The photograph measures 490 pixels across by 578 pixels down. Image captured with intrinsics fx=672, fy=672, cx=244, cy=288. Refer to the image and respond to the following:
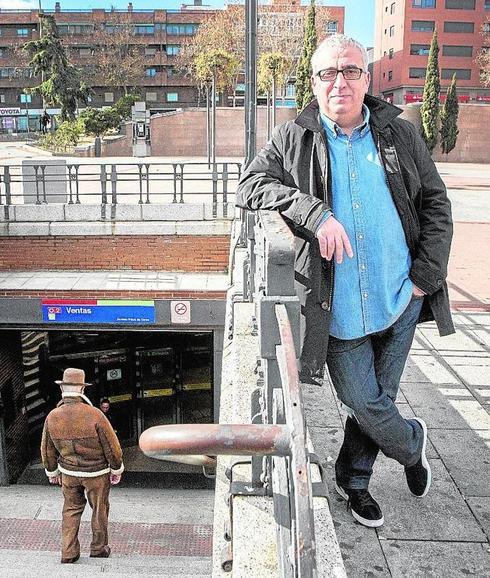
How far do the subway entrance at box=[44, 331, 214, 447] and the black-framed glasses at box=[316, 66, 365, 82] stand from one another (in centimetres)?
1272

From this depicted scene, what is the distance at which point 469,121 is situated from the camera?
41.9 metres

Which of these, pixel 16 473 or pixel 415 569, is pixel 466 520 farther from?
pixel 16 473

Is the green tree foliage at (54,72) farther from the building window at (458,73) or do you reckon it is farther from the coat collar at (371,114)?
the coat collar at (371,114)

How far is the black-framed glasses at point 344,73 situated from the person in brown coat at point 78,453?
13.8 feet

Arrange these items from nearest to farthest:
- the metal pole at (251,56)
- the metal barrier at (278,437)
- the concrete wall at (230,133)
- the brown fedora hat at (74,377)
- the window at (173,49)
Result: the metal barrier at (278,437) < the brown fedora hat at (74,377) < the metal pole at (251,56) < the concrete wall at (230,133) < the window at (173,49)

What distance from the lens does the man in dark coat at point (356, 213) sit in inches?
96.1

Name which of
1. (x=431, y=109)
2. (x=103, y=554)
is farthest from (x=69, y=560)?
(x=431, y=109)

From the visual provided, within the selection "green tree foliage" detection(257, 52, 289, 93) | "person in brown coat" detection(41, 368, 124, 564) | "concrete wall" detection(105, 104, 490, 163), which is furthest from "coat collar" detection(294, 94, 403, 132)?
"concrete wall" detection(105, 104, 490, 163)

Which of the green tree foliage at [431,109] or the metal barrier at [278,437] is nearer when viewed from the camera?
the metal barrier at [278,437]

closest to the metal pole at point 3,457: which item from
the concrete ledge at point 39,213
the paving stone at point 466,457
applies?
the concrete ledge at point 39,213

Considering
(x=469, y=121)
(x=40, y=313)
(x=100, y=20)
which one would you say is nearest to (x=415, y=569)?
(x=40, y=313)

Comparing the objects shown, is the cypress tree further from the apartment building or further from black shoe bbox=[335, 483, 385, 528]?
black shoe bbox=[335, 483, 385, 528]

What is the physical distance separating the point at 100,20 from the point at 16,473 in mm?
59734

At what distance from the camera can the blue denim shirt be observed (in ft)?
8.05
